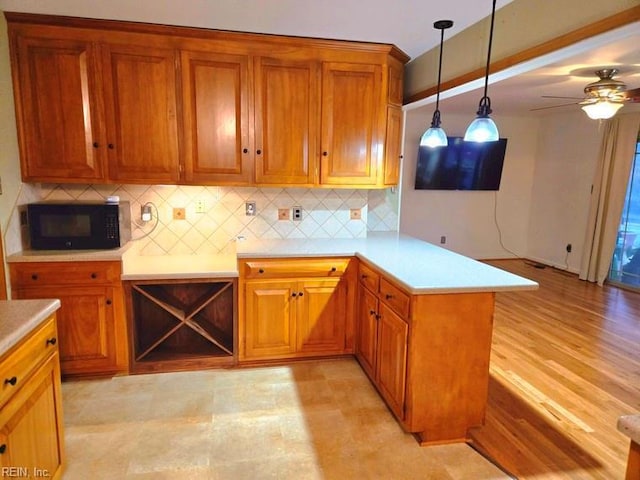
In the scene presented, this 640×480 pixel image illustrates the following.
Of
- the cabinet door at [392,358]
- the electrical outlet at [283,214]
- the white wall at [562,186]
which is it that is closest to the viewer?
the cabinet door at [392,358]

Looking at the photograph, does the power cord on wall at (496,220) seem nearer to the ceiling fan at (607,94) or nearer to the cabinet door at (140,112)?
the ceiling fan at (607,94)

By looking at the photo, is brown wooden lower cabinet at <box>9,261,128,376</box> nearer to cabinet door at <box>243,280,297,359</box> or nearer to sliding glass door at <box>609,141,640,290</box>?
cabinet door at <box>243,280,297,359</box>

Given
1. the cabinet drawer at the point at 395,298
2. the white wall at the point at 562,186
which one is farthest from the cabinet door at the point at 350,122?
the white wall at the point at 562,186

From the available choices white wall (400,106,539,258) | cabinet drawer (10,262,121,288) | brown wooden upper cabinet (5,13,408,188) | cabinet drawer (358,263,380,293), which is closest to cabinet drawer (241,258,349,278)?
cabinet drawer (358,263,380,293)

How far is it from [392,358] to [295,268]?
923mm

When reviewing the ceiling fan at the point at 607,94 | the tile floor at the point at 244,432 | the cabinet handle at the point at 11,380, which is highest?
the ceiling fan at the point at 607,94

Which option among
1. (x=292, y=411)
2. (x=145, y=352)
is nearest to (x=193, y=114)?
(x=145, y=352)

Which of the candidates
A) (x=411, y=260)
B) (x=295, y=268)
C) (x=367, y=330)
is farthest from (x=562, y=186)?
(x=295, y=268)

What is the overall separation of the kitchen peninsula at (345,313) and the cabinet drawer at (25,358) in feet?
3.38

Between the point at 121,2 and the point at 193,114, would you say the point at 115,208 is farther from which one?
the point at 121,2

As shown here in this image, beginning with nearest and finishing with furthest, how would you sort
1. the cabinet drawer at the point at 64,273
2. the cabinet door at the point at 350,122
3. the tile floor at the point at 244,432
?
the tile floor at the point at 244,432, the cabinet drawer at the point at 64,273, the cabinet door at the point at 350,122

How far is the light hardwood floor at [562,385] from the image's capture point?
207cm

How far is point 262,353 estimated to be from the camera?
2916 millimetres

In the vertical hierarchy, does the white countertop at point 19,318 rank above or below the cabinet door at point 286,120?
below
